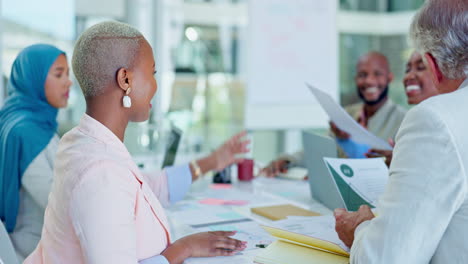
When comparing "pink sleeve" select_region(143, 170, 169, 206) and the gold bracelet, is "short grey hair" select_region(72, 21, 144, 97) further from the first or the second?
the gold bracelet

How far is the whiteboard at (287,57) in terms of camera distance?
421 centimetres

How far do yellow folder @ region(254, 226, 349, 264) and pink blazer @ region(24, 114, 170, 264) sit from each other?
0.29 metres

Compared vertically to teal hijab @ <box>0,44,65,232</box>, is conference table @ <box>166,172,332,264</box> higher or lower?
lower

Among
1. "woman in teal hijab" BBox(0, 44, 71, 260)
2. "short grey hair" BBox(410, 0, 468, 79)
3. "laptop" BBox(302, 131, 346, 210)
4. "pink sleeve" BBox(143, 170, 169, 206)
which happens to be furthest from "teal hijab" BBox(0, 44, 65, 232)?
"short grey hair" BBox(410, 0, 468, 79)

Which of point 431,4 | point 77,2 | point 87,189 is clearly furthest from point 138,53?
point 77,2

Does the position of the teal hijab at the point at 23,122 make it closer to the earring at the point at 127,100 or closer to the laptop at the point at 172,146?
the laptop at the point at 172,146

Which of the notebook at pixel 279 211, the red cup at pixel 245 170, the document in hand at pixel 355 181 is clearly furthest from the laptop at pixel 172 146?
the document in hand at pixel 355 181

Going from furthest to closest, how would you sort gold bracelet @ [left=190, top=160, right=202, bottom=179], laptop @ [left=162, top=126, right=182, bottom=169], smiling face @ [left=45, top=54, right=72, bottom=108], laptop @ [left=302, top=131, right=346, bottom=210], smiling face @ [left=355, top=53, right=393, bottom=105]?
smiling face @ [left=355, top=53, right=393, bottom=105] → laptop @ [left=162, top=126, right=182, bottom=169] → smiling face @ [left=45, top=54, right=72, bottom=108] → gold bracelet @ [left=190, top=160, right=202, bottom=179] → laptop @ [left=302, top=131, right=346, bottom=210]

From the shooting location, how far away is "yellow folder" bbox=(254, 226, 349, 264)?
1.31 metres

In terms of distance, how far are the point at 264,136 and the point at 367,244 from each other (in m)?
3.88

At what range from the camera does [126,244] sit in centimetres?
116

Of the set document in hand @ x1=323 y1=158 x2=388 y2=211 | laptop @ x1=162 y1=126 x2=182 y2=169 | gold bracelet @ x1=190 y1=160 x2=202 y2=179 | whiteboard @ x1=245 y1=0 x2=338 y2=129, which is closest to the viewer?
document in hand @ x1=323 y1=158 x2=388 y2=211

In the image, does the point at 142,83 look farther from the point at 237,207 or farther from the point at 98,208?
the point at 237,207

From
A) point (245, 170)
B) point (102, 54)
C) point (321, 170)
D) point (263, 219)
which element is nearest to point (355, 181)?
point (321, 170)
